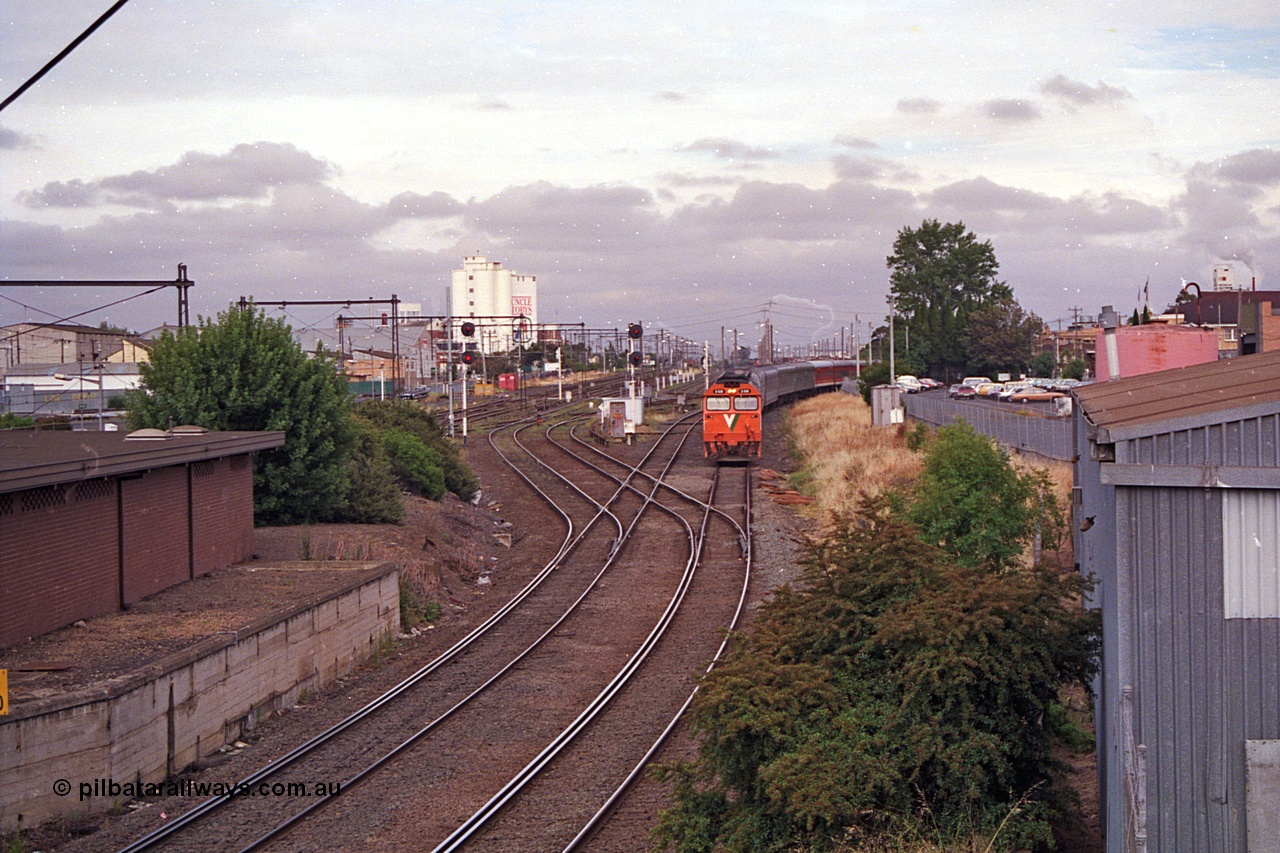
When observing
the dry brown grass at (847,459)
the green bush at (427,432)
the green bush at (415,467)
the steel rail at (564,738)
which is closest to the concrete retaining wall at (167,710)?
the steel rail at (564,738)

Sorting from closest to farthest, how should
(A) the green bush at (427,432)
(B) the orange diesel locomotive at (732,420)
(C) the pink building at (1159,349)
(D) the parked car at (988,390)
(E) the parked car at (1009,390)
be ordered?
1. (C) the pink building at (1159,349)
2. (A) the green bush at (427,432)
3. (B) the orange diesel locomotive at (732,420)
4. (E) the parked car at (1009,390)
5. (D) the parked car at (988,390)

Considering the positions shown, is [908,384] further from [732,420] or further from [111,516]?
[111,516]

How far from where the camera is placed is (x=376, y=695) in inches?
553

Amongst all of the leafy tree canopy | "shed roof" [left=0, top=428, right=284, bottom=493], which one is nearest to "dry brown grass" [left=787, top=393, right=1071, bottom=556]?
the leafy tree canopy

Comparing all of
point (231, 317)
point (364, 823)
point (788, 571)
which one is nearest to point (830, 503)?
point (788, 571)

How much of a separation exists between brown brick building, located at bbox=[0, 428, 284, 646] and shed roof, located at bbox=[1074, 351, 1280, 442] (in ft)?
33.5

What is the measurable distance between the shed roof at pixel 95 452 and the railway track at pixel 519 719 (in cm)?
395

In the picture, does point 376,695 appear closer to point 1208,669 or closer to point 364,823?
point 364,823

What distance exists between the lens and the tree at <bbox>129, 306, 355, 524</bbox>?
69.0ft

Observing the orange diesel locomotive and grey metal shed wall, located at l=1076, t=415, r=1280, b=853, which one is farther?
the orange diesel locomotive

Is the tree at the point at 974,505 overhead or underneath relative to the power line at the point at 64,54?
underneath

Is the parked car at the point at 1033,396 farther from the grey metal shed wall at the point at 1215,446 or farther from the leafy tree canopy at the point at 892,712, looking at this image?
the grey metal shed wall at the point at 1215,446

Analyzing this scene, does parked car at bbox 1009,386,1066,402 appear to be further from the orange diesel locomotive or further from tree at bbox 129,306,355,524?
tree at bbox 129,306,355,524

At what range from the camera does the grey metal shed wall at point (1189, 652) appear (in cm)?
681
